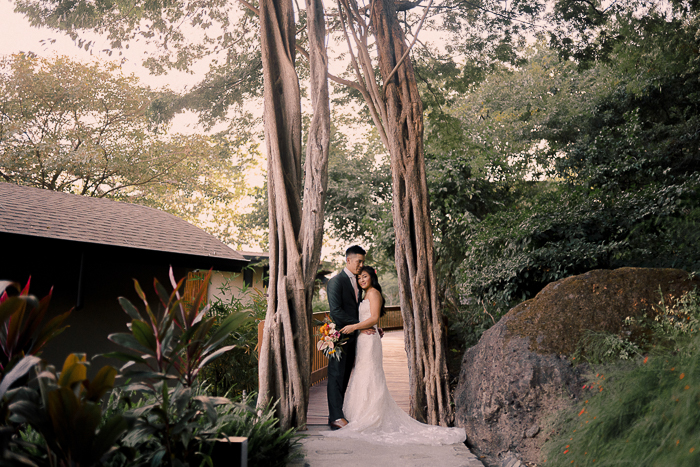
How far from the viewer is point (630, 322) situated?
3.38 metres

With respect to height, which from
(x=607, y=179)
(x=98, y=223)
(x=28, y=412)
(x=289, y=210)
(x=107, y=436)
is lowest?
(x=107, y=436)

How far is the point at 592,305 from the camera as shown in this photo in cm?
358

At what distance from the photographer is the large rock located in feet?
10.7

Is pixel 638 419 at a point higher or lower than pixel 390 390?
higher

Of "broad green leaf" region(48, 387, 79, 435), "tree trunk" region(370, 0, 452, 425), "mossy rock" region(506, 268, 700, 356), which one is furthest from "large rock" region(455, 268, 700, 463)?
"broad green leaf" region(48, 387, 79, 435)

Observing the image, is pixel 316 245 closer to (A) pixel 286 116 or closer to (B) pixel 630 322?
(A) pixel 286 116

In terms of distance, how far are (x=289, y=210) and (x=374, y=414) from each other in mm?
2047

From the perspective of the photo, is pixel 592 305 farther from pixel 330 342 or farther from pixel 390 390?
pixel 390 390

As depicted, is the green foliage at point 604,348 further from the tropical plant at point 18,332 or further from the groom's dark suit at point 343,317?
the tropical plant at point 18,332

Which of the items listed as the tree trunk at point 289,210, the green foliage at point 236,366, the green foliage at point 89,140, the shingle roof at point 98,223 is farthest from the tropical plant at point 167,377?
the green foliage at point 89,140

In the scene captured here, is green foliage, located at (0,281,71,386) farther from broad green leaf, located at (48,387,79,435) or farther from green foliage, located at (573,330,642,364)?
green foliage, located at (573,330,642,364)

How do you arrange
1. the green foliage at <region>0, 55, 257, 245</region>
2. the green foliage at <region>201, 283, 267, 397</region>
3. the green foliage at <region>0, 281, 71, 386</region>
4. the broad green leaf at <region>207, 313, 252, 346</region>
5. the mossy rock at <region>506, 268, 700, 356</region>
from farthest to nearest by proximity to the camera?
→ the green foliage at <region>0, 55, 257, 245</region> → the green foliage at <region>201, 283, 267, 397</region> → the mossy rock at <region>506, 268, 700, 356</region> → the broad green leaf at <region>207, 313, 252, 346</region> → the green foliage at <region>0, 281, 71, 386</region>

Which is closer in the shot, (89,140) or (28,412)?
(28,412)

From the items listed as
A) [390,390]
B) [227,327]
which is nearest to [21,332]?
[227,327]
